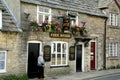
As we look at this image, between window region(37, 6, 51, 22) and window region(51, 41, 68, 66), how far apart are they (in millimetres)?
1943

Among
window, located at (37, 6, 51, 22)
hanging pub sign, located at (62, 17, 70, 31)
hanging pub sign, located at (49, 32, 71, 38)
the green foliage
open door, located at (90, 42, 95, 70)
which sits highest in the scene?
window, located at (37, 6, 51, 22)

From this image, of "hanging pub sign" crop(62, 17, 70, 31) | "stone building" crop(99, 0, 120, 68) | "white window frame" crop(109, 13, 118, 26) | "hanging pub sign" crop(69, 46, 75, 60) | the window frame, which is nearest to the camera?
"hanging pub sign" crop(62, 17, 70, 31)

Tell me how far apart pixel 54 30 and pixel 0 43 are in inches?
179

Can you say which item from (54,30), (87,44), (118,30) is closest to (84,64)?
(87,44)

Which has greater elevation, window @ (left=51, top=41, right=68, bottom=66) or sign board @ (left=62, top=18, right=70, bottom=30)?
sign board @ (left=62, top=18, right=70, bottom=30)

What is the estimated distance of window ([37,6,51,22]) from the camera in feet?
57.6

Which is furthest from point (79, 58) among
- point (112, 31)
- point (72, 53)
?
point (112, 31)

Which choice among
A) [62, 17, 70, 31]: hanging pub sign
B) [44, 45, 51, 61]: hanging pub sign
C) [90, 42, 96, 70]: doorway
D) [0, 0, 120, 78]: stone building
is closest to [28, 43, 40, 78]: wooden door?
[0, 0, 120, 78]: stone building

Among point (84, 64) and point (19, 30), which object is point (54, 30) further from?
point (84, 64)

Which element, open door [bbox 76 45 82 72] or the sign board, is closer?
the sign board

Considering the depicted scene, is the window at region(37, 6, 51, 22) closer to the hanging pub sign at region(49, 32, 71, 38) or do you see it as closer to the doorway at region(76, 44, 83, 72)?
the hanging pub sign at region(49, 32, 71, 38)

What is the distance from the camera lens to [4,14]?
15922 millimetres

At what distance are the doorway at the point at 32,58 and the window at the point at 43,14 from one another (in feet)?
6.09

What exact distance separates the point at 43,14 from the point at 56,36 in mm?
1884
